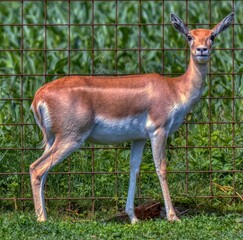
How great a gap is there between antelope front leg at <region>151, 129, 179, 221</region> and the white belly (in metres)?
0.13

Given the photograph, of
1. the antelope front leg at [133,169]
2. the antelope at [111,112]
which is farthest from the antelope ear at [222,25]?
the antelope front leg at [133,169]

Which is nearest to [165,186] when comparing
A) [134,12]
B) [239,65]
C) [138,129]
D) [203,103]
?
[138,129]

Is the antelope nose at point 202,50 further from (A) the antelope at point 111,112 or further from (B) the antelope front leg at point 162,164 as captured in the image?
(B) the antelope front leg at point 162,164

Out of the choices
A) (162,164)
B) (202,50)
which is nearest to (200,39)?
(202,50)

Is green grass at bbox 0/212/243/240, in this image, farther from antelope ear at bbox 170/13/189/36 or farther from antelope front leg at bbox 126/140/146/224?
antelope ear at bbox 170/13/189/36

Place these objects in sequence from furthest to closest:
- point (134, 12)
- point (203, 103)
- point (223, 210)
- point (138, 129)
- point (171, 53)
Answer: point (134, 12) → point (171, 53) → point (203, 103) → point (223, 210) → point (138, 129)

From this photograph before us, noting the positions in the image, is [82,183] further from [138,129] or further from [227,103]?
[227,103]

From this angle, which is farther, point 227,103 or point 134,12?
point 134,12

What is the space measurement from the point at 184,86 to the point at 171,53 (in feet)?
16.4

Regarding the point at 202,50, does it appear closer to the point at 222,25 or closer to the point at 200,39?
the point at 200,39

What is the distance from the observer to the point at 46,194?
11.7m

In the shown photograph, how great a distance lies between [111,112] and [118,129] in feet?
0.59

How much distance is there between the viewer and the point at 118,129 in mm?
10828

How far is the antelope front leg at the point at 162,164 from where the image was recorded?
10.8m
